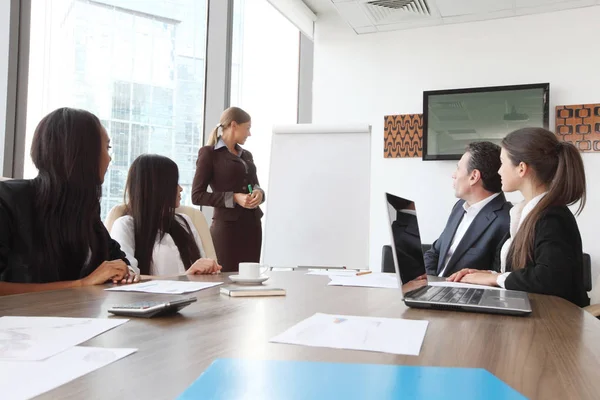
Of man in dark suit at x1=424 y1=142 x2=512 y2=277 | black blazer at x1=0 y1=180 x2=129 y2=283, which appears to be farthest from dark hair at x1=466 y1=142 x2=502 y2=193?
black blazer at x1=0 y1=180 x2=129 y2=283

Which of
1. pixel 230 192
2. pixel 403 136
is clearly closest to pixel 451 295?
pixel 230 192

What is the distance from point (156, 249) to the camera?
2020 mm

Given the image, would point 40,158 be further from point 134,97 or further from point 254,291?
point 134,97

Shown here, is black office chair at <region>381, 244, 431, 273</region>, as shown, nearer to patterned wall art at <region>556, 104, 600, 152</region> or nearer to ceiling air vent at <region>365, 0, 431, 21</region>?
patterned wall art at <region>556, 104, 600, 152</region>

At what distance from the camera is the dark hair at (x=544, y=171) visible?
1586 millimetres

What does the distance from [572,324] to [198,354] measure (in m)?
0.70

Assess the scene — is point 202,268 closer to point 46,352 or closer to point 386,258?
point 46,352

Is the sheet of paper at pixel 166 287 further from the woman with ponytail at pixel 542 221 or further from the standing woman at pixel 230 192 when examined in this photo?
the standing woman at pixel 230 192

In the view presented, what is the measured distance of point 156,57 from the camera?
11.0 feet

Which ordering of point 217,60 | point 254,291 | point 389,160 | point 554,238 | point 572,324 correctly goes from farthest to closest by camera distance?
1. point 389,160
2. point 217,60
3. point 554,238
4. point 254,291
5. point 572,324

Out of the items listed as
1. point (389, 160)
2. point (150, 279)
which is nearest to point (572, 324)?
point (150, 279)

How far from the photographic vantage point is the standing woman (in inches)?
117

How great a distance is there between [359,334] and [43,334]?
0.48m

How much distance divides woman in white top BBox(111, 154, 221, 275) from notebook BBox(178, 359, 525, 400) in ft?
4.56
